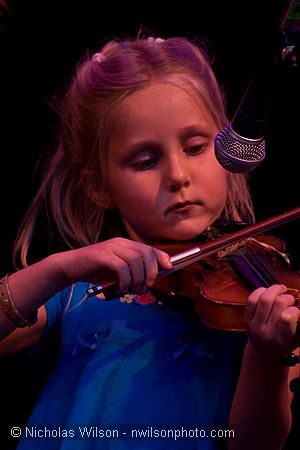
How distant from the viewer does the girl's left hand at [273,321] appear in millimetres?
778

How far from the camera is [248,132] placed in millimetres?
691

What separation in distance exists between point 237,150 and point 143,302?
52 centimetres

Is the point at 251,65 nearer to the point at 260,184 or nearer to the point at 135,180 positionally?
the point at 135,180

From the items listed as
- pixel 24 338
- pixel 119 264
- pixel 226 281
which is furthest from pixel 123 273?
pixel 24 338

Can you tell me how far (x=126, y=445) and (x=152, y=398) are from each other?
91 millimetres

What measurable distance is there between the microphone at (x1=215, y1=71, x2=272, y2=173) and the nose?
32 cm

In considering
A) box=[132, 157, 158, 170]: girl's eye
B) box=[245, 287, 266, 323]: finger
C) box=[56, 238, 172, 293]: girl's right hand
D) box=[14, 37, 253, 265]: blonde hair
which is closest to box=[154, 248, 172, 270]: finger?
box=[56, 238, 172, 293]: girl's right hand

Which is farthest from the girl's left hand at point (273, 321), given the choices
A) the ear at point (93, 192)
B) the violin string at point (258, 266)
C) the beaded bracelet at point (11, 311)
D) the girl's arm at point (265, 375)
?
the ear at point (93, 192)

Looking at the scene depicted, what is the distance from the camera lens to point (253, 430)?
923mm

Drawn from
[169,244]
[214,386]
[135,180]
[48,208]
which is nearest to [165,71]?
[135,180]

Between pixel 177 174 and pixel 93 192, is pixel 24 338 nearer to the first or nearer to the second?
pixel 93 192

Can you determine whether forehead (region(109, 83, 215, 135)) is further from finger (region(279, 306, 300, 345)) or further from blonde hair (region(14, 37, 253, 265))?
finger (region(279, 306, 300, 345))

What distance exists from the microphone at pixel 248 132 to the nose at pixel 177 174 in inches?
12.7

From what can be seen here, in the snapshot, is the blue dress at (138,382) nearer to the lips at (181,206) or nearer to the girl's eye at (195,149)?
the lips at (181,206)
